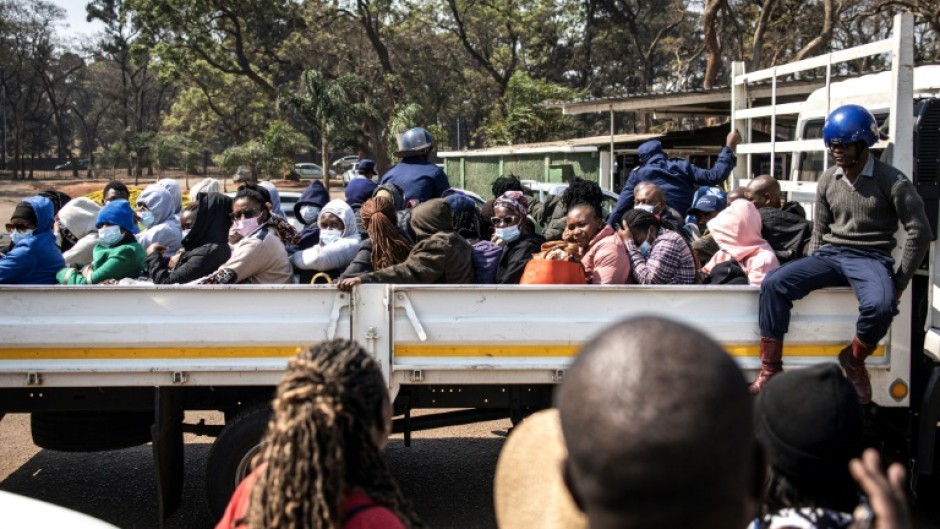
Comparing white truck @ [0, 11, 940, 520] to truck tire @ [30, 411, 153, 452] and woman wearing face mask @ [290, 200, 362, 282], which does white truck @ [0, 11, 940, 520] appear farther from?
woman wearing face mask @ [290, 200, 362, 282]

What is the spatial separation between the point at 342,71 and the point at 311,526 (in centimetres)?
4198

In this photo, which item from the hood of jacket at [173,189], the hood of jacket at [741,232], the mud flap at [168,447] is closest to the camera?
the mud flap at [168,447]

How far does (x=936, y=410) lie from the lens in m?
4.82

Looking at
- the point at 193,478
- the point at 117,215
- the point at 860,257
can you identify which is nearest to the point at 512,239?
the point at 860,257

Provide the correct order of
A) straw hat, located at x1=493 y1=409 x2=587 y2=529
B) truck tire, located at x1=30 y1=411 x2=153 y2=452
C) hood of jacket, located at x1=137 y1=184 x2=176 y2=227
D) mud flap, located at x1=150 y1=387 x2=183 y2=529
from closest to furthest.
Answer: straw hat, located at x1=493 y1=409 x2=587 y2=529 → mud flap, located at x1=150 y1=387 x2=183 y2=529 → truck tire, located at x1=30 y1=411 x2=153 y2=452 → hood of jacket, located at x1=137 y1=184 x2=176 y2=227

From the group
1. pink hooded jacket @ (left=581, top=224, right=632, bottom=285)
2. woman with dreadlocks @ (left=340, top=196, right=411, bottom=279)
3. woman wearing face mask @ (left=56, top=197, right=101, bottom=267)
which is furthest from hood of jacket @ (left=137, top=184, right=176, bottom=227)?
pink hooded jacket @ (left=581, top=224, right=632, bottom=285)

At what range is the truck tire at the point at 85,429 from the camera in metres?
5.22

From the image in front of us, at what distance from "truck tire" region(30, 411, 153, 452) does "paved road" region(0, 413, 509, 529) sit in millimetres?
611

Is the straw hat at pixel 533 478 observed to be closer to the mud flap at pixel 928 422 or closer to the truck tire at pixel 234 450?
the truck tire at pixel 234 450

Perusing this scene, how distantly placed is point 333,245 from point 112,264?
4.62ft

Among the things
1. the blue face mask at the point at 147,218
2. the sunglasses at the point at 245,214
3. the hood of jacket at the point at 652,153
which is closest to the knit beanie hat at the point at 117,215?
the sunglasses at the point at 245,214

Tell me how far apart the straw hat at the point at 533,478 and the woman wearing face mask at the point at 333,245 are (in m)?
4.14

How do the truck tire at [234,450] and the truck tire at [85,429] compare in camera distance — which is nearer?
the truck tire at [234,450]

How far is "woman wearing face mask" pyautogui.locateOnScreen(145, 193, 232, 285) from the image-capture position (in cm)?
582
